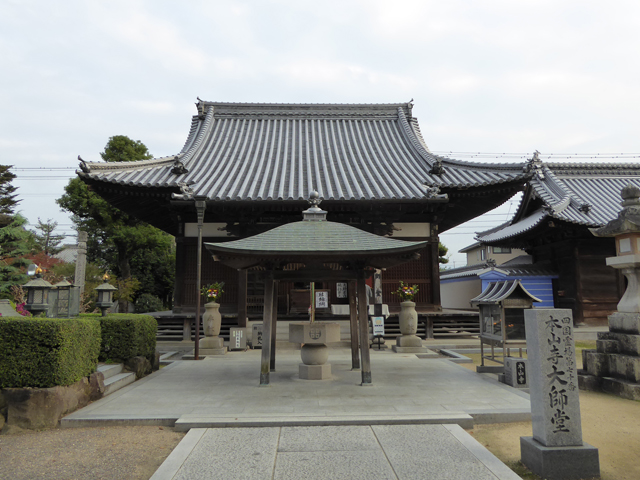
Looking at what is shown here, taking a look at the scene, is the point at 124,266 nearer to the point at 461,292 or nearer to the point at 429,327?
the point at 429,327

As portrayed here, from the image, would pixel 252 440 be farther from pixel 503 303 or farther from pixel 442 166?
pixel 442 166

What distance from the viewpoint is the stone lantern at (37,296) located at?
6453 millimetres

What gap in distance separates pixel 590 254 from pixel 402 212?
26.8 feet

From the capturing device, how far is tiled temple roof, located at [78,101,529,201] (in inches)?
504

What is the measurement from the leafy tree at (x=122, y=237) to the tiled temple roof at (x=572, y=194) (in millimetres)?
20544

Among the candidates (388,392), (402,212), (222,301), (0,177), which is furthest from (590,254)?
(0,177)

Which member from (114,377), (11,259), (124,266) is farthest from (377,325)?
(11,259)

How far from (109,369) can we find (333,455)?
520cm

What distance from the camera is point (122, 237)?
24062 mm

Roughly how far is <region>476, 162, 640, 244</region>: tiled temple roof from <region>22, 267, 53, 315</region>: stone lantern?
15.6m

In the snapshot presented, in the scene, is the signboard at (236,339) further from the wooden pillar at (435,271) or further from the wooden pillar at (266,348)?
the wooden pillar at (435,271)

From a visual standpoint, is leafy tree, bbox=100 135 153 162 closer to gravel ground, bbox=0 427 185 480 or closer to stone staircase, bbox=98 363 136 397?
stone staircase, bbox=98 363 136 397

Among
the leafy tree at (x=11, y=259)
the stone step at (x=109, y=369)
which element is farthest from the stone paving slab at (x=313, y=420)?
the leafy tree at (x=11, y=259)

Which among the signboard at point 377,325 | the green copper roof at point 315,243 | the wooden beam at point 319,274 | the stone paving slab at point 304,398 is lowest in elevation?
the stone paving slab at point 304,398
